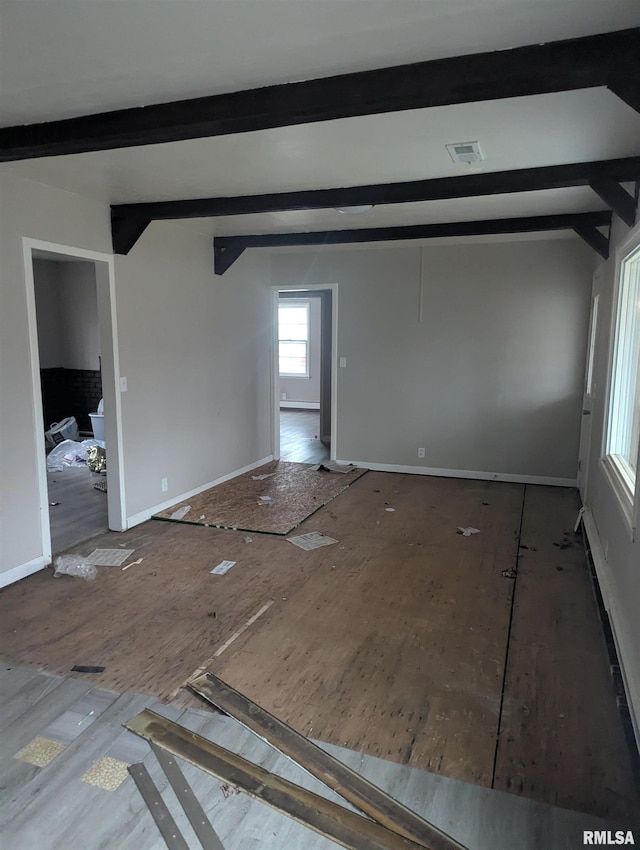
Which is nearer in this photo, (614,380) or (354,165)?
(354,165)

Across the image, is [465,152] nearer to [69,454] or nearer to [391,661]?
[391,661]

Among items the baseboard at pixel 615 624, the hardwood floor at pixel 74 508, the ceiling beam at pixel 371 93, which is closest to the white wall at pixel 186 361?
the hardwood floor at pixel 74 508

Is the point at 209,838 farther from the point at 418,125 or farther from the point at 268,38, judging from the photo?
the point at 418,125

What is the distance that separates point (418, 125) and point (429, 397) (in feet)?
12.6

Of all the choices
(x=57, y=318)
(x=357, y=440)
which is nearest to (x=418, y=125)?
(x=357, y=440)

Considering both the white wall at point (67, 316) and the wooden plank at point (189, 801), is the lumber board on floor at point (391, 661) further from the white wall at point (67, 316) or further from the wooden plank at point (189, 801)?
the white wall at point (67, 316)

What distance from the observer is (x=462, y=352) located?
5.83m

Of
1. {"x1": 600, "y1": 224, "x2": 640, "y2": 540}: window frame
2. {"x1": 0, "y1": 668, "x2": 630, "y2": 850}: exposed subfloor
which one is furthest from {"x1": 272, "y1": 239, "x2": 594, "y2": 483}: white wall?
{"x1": 0, "y1": 668, "x2": 630, "y2": 850}: exposed subfloor

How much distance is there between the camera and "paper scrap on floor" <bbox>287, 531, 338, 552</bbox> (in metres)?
3.99

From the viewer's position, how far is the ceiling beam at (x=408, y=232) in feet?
14.0

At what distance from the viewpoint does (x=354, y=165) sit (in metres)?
2.99

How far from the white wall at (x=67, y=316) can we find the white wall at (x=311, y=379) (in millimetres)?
4623

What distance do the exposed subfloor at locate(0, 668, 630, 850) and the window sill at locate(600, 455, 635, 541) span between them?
1.38 m

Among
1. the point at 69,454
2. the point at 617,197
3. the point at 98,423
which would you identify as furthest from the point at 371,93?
the point at 69,454
